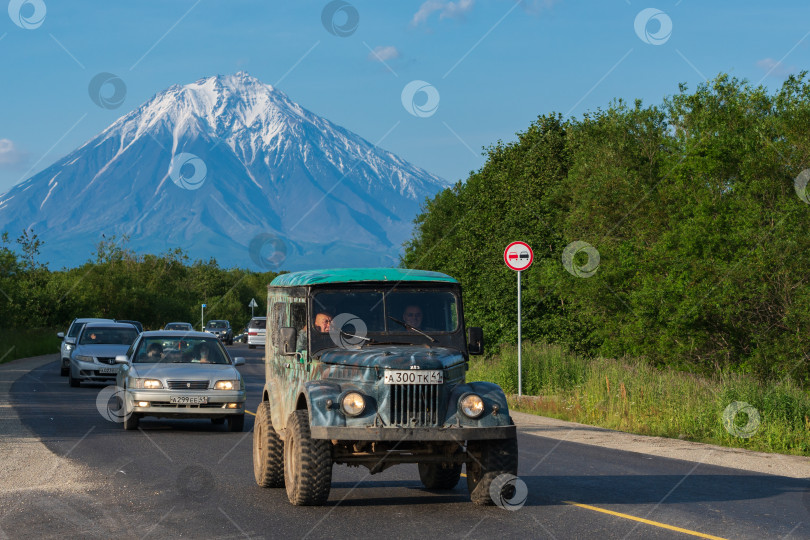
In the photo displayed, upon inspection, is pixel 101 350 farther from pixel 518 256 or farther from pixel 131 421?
pixel 518 256

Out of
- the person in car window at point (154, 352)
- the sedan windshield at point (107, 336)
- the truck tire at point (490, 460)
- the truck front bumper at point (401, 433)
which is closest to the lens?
the truck front bumper at point (401, 433)

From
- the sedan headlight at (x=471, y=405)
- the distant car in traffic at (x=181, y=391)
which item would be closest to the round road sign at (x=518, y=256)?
the distant car in traffic at (x=181, y=391)

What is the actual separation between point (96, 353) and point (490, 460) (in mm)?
19087

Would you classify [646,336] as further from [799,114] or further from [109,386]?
[109,386]

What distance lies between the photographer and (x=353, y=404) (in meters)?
8.93

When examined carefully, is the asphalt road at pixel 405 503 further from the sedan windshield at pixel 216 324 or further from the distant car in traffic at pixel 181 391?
the sedan windshield at pixel 216 324

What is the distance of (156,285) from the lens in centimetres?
9844

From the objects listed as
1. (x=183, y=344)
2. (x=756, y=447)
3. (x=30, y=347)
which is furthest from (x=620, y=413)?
(x=30, y=347)

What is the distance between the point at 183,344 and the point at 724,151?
71.9 feet

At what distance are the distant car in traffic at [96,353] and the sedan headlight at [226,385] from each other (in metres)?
9.62

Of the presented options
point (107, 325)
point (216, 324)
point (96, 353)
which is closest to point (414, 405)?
point (96, 353)

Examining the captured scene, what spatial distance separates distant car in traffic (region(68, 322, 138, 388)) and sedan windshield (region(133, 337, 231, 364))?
777 cm

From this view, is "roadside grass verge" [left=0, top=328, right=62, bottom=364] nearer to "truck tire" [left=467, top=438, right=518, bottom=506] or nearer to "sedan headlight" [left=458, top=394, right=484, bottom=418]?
"truck tire" [left=467, top=438, right=518, bottom=506]

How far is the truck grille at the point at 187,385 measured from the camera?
16.5 m
